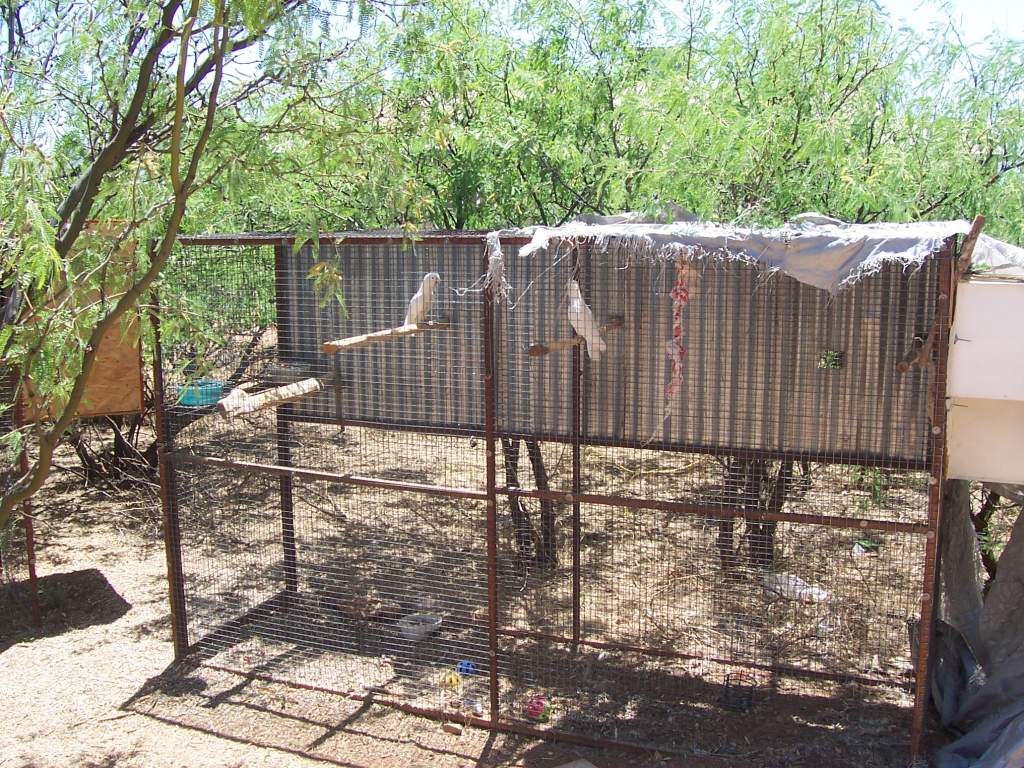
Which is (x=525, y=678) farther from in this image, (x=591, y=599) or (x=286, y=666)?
(x=286, y=666)

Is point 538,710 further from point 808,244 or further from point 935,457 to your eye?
point 808,244

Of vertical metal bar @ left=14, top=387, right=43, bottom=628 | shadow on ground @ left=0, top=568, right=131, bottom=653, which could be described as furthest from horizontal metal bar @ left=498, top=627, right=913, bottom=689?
vertical metal bar @ left=14, top=387, right=43, bottom=628

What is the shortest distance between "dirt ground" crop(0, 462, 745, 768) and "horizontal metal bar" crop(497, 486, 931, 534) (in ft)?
4.32

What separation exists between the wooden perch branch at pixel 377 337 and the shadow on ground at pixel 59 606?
138 inches

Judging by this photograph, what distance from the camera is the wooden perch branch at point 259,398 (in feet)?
13.4

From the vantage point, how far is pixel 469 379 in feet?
16.9

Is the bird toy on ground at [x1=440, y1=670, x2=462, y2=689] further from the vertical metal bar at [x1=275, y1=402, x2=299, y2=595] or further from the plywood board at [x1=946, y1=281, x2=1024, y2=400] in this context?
the plywood board at [x1=946, y1=281, x2=1024, y2=400]

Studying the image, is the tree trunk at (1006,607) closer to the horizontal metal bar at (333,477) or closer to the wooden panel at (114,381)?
the horizontal metal bar at (333,477)

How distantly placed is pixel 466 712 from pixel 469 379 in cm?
194

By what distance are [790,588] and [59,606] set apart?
5.34 meters

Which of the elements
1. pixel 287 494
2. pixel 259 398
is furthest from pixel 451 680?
pixel 259 398

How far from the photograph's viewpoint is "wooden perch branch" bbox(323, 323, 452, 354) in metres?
4.01

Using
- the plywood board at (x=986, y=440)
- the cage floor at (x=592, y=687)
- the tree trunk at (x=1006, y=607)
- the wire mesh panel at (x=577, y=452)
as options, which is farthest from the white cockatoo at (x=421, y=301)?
the tree trunk at (x=1006, y=607)

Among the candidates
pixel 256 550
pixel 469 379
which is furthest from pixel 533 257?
pixel 256 550
